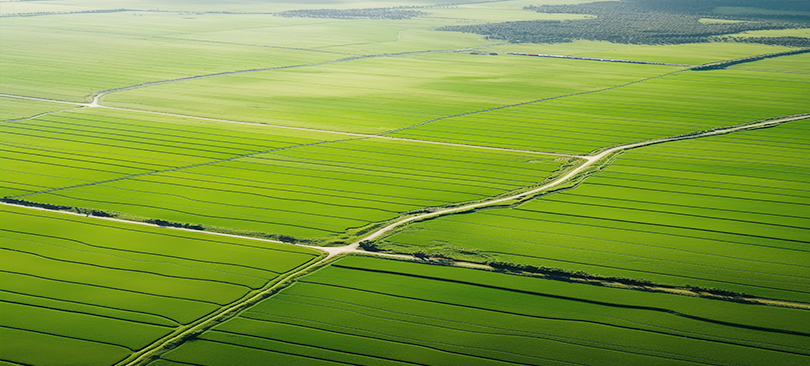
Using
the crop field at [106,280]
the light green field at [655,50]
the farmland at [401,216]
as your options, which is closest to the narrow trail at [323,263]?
the farmland at [401,216]

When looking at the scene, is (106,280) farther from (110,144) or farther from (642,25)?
(642,25)

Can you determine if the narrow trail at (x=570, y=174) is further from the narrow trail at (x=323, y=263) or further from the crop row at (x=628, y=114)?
the crop row at (x=628, y=114)

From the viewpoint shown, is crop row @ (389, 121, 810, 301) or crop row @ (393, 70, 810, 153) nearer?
crop row @ (389, 121, 810, 301)

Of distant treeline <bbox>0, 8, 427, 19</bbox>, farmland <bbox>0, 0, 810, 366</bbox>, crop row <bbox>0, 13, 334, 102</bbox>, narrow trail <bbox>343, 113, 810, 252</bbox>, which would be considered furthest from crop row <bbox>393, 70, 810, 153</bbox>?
distant treeline <bbox>0, 8, 427, 19</bbox>

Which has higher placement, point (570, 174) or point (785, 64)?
point (785, 64)

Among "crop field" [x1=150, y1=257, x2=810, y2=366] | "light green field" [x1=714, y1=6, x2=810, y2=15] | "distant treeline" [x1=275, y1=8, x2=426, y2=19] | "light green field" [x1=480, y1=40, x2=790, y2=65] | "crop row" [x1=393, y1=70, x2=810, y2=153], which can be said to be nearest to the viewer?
"crop field" [x1=150, y1=257, x2=810, y2=366]

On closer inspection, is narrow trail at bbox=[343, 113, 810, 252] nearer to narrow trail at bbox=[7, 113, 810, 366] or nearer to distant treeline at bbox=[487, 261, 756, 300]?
narrow trail at bbox=[7, 113, 810, 366]

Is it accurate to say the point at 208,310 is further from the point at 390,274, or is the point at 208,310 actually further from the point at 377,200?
the point at 377,200

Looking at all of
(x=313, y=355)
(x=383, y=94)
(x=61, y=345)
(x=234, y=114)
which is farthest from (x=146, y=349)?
(x=383, y=94)

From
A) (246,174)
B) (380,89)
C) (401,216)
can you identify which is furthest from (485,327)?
(380,89)
